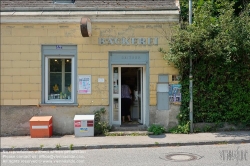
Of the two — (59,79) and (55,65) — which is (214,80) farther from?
(55,65)

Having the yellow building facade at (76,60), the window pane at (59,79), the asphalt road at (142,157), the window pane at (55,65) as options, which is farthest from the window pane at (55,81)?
the asphalt road at (142,157)

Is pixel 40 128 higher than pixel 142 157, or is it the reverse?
pixel 40 128

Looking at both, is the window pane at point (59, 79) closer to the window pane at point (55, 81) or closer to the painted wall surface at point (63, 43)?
the window pane at point (55, 81)

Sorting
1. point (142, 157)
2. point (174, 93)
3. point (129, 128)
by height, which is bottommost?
point (142, 157)

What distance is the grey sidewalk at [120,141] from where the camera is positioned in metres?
9.72

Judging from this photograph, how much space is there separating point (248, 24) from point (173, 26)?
2.43m

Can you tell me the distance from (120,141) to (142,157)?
1994 millimetres

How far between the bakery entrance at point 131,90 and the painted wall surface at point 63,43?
662 millimetres

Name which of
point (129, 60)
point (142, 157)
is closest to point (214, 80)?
point (129, 60)

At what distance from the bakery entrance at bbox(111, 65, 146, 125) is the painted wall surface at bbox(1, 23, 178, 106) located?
66cm

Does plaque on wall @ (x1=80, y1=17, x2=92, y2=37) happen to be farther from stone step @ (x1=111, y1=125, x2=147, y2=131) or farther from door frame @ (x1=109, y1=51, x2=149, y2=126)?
stone step @ (x1=111, y1=125, x2=147, y2=131)

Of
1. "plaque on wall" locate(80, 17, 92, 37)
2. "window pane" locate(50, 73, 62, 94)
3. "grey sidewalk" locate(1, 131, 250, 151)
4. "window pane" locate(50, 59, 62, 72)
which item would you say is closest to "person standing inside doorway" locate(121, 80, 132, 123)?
"grey sidewalk" locate(1, 131, 250, 151)

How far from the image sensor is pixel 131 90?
13648 mm

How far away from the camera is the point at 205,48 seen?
10695 mm
